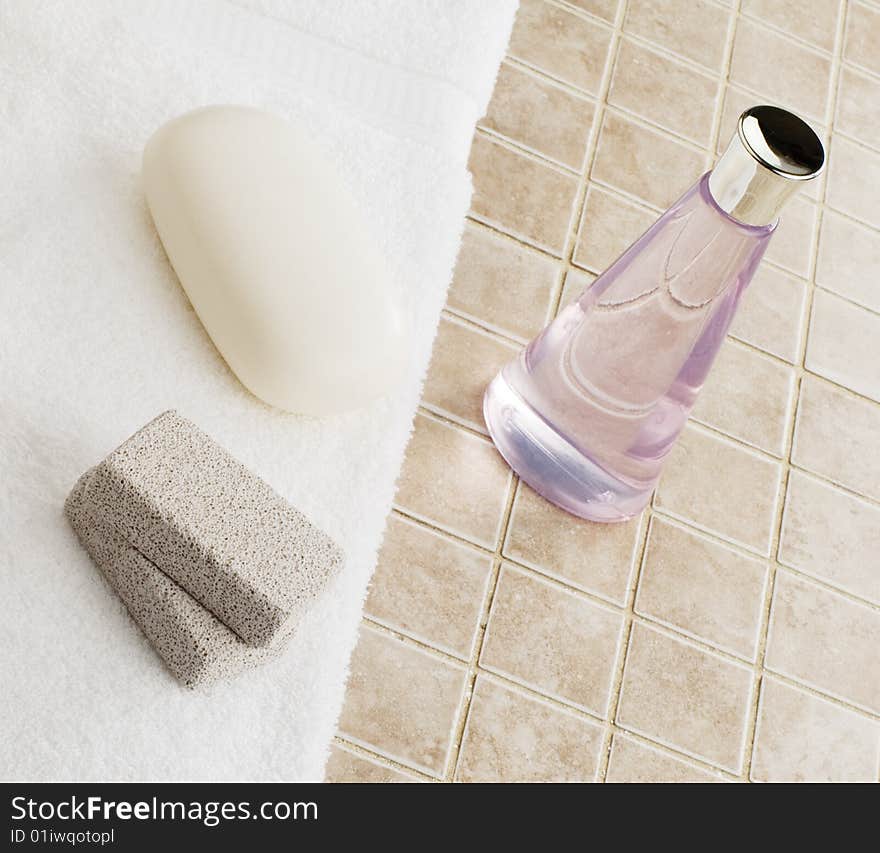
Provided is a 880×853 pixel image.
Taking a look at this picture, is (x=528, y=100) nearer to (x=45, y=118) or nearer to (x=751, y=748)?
(x=45, y=118)

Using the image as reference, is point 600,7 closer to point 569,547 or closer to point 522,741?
point 569,547

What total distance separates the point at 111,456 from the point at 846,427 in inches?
17.6

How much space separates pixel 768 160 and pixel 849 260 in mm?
332

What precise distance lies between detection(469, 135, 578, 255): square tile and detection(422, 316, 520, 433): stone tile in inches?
3.1

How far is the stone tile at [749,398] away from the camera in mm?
637

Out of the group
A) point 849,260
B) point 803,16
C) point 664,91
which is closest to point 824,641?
point 849,260

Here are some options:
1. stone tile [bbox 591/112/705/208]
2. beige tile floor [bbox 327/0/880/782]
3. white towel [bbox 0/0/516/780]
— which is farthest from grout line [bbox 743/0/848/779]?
white towel [bbox 0/0/516/780]

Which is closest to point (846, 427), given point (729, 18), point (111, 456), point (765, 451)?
point (765, 451)

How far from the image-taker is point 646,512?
591 millimetres

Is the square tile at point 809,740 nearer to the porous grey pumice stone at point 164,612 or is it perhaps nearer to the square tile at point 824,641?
the square tile at point 824,641

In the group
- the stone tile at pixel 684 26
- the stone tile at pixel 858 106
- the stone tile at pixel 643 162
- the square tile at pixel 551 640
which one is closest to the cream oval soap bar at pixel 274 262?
the square tile at pixel 551 640

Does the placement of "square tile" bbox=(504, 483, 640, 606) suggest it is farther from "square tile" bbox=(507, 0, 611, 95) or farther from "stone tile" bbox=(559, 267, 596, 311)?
"square tile" bbox=(507, 0, 611, 95)

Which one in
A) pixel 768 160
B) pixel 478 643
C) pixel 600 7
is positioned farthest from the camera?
pixel 600 7

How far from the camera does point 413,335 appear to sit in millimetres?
570
